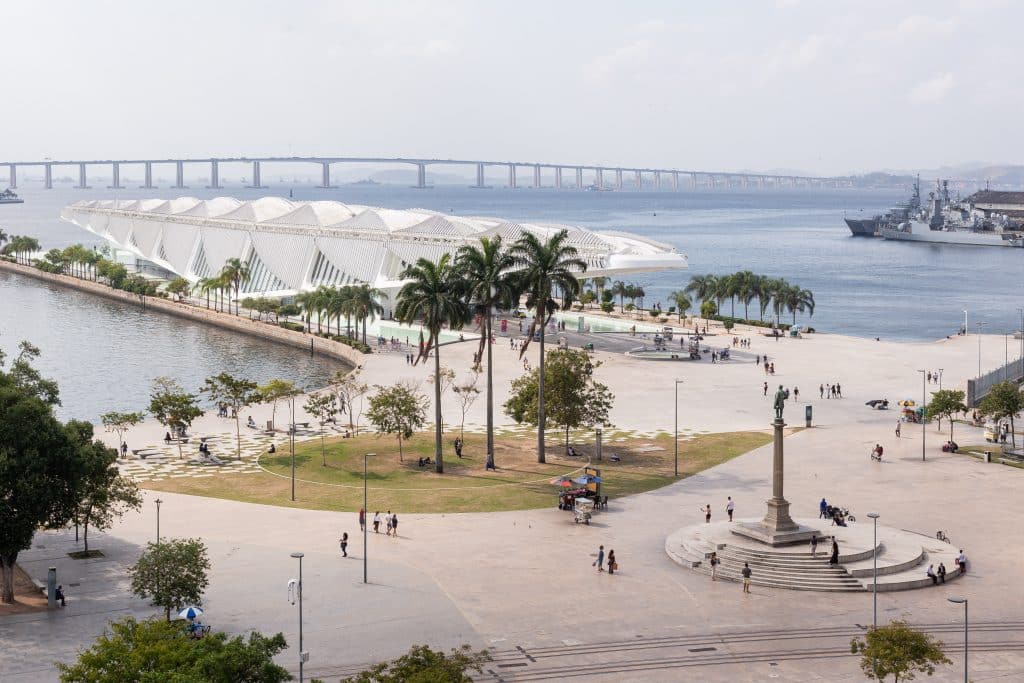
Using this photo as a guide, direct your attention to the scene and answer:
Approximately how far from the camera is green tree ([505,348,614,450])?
2060 inches

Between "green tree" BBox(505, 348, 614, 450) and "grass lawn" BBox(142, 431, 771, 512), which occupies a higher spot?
"green tree" BBox(505, 348, 614, 450)

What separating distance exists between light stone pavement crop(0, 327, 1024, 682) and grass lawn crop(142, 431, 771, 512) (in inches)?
59.0

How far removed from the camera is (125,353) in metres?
89.0

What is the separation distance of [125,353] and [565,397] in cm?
4734

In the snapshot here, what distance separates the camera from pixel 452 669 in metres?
21.8

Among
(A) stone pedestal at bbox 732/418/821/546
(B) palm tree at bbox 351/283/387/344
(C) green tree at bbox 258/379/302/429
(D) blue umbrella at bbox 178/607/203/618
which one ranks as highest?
(B) palm tree at bbox 351/283/387/344

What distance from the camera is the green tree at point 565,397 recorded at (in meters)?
52.3

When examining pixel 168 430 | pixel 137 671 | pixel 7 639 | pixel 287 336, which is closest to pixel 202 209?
pixel 287 336

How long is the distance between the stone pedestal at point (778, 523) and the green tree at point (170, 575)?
1648 centimetres

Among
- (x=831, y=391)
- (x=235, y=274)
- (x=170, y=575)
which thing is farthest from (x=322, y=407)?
(x=235, y=274)

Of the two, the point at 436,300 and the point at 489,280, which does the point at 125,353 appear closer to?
the point at 436,300

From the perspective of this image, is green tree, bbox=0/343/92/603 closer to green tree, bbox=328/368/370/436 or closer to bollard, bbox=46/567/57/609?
bollard, bbox=46/567/57/609

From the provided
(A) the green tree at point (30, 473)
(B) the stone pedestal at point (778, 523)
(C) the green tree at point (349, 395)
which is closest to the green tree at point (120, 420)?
(C) the green tree at point (349, 395)

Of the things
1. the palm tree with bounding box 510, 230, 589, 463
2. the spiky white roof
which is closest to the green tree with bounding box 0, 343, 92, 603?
the palm tree with bounding box 510, 230, 589, 463
